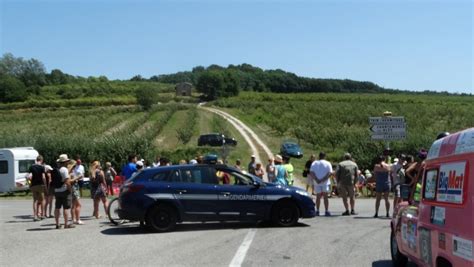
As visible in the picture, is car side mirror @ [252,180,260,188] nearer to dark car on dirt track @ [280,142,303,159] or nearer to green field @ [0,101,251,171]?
green field @ [0,101,251,171]

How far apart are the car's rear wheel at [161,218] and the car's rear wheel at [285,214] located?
2354 mm

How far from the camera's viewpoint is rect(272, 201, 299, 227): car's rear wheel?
1397 centimetres

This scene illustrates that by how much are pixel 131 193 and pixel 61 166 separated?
6.88ft

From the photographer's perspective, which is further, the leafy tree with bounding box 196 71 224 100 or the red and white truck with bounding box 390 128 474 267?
the leafy tree with bounding box 196 71 224 100

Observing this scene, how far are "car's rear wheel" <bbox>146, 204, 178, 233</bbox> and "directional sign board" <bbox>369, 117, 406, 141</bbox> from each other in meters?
13.6

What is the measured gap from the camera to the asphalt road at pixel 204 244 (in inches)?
380

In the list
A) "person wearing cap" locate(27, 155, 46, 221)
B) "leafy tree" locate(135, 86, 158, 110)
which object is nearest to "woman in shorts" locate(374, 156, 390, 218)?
"person wearing cap" locate(27, 155, 46, 221)

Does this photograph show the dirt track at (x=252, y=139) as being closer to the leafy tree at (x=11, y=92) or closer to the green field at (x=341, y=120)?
the green field at (x=341, y=120)

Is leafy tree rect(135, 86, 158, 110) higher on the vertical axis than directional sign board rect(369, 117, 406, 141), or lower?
higher

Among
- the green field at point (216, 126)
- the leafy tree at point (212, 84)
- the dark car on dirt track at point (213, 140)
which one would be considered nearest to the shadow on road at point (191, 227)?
the green field at point (216, 126)

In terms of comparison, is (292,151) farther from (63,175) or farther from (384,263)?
(384,263)

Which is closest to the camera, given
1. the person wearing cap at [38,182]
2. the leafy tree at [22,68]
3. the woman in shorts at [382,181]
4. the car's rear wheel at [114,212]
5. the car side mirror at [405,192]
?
the car side mirror at [405,192]

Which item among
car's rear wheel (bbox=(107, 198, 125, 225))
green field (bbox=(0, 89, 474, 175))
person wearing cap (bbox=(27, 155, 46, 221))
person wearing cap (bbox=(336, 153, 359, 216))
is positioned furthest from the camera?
green field (bbox=(0, 89, 474, 175))

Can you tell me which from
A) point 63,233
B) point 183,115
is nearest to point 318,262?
point 63,233
